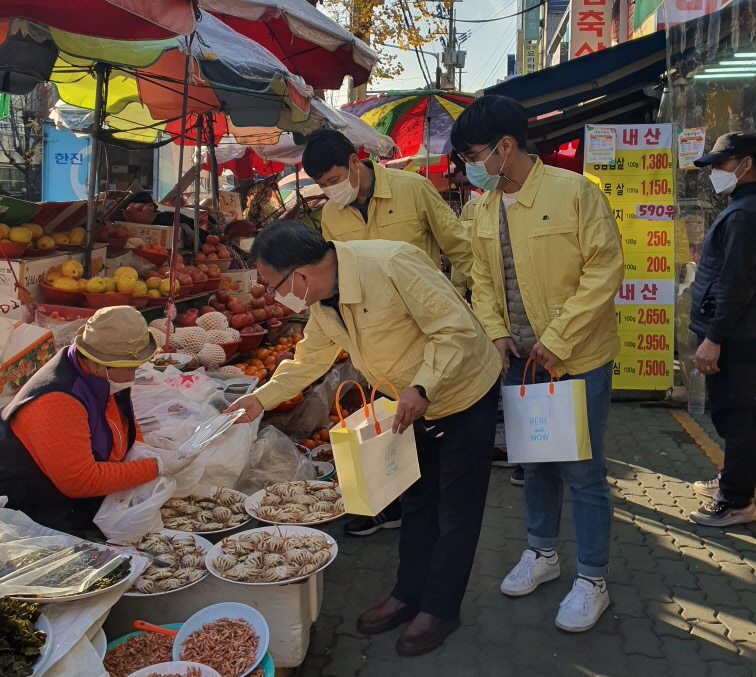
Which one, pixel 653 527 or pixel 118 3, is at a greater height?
pixel 118 3

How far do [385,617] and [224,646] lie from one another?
35.7 inches

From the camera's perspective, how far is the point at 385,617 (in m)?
3.02

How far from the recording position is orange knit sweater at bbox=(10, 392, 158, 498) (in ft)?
8.59

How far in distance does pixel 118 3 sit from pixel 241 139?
820 cm

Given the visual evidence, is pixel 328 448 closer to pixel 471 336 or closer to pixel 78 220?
pixel 471 336

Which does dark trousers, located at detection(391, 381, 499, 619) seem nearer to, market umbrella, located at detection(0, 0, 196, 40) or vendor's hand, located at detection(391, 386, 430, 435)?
vendor's hand, located at detection(391, 386, 430, 435)

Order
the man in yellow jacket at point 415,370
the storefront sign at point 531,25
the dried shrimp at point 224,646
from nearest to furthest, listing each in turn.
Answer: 1. the dried shrimp at point 224,646
2. the man in yellow jacket at point 415,370
3. the storefront sign at point 531,25

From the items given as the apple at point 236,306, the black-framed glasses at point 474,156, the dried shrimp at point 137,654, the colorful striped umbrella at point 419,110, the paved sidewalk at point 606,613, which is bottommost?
the paved sidewalk at point 606,613

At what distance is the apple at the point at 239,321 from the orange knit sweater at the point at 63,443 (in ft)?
9.80

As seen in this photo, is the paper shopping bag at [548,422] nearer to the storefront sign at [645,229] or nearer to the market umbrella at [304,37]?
the storefront sign at [645,229]

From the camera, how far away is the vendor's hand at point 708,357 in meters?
3.71

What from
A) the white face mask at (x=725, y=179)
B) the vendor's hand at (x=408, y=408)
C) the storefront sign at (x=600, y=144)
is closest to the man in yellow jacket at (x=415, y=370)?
the vendor's hand at (x=408, y=408)

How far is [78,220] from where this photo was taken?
18.6 ft

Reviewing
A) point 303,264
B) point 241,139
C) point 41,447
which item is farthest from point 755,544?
point 241,139
